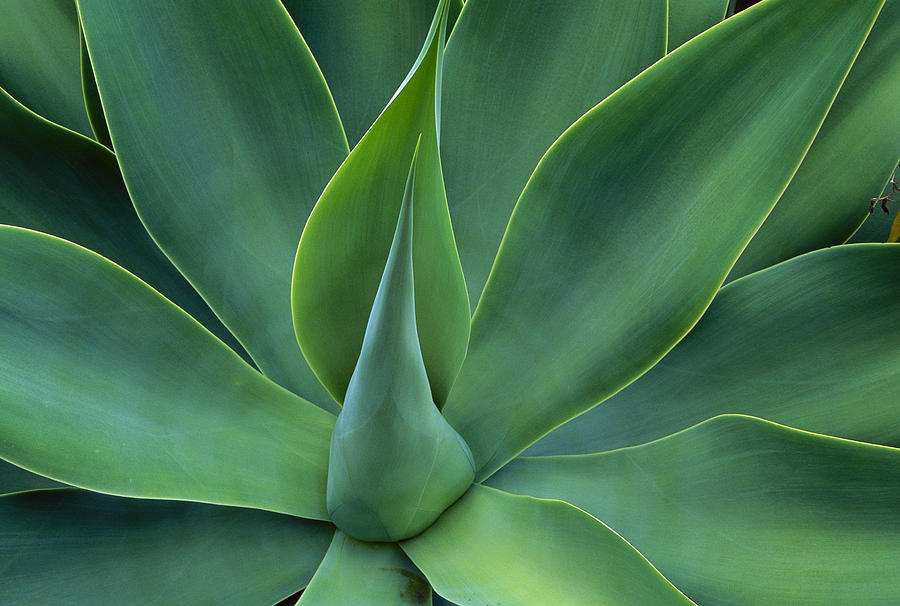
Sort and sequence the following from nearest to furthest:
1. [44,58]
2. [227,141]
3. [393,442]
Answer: [393,442], [227,141], [44,58]

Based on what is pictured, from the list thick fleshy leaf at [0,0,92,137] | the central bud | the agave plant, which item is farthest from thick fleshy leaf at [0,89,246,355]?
the central bud

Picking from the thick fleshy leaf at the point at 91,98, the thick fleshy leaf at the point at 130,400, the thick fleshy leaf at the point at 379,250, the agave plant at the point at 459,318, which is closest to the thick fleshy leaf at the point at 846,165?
the agave plant at the point at 459,318

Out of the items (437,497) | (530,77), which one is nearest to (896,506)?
(437,497)

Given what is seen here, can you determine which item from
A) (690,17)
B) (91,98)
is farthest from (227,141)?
(690,17)

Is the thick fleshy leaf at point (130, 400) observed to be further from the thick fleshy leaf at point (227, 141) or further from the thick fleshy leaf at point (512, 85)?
the thick fleshy leaf at point (512, 85)

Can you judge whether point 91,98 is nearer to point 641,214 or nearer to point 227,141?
point 227,141

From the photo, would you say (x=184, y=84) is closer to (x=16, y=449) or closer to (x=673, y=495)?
(x=16, y=449)
